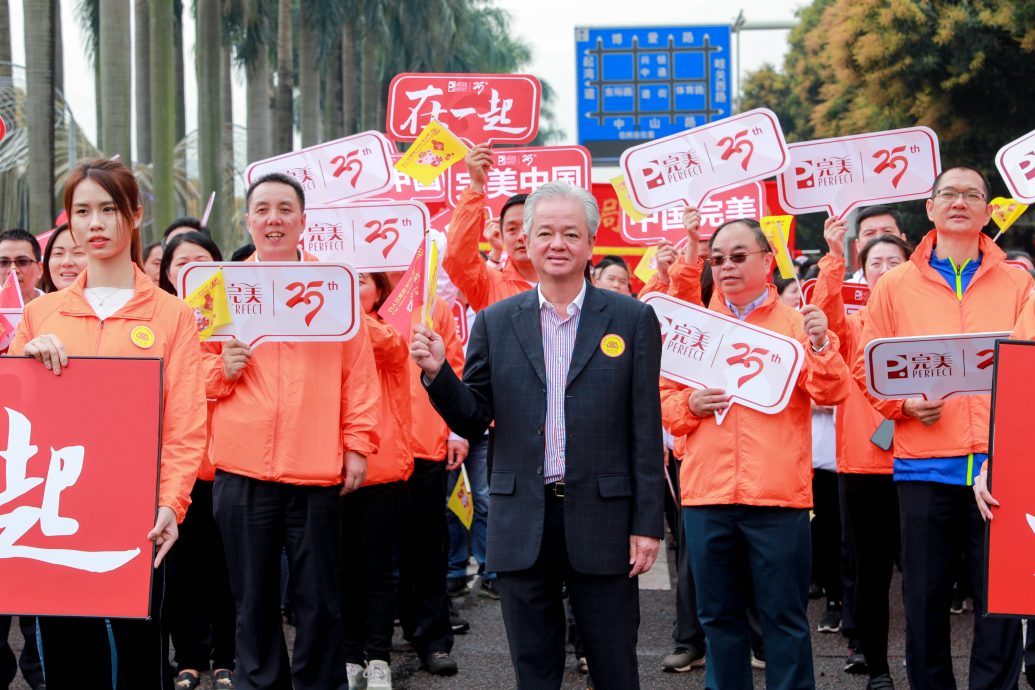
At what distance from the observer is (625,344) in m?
4.36

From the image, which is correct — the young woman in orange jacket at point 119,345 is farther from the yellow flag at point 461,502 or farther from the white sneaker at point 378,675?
the yellow flag at point 461,502

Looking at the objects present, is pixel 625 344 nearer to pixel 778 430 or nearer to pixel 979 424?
pixel 778 430

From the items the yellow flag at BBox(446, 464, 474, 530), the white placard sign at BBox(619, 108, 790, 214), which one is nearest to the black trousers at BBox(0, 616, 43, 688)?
the yellow flag at BBox(446, 464, 474, 530)

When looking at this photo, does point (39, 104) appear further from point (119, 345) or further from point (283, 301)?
point (119, 345)

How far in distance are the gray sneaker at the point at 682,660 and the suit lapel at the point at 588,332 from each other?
9.45 ft

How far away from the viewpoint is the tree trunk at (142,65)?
23266 millimetres

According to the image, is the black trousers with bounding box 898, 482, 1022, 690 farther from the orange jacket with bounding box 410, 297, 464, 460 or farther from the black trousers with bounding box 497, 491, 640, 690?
the orange jacket with bounding box 410, 297, 464, 460

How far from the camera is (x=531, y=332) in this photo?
4.40 meters

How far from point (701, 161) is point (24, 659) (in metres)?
4.13

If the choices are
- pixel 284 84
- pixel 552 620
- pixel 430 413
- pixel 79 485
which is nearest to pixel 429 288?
pixel 552 620

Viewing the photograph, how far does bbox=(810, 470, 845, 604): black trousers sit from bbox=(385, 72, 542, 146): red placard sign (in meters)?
2.87

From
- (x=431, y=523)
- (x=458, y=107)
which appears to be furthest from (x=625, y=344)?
(x=458, y=107)

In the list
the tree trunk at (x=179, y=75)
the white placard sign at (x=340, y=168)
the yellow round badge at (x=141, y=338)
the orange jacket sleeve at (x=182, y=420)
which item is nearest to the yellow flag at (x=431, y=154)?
the white placard sign at (x=340, y=168)

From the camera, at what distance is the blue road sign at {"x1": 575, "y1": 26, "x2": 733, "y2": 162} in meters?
21.1
